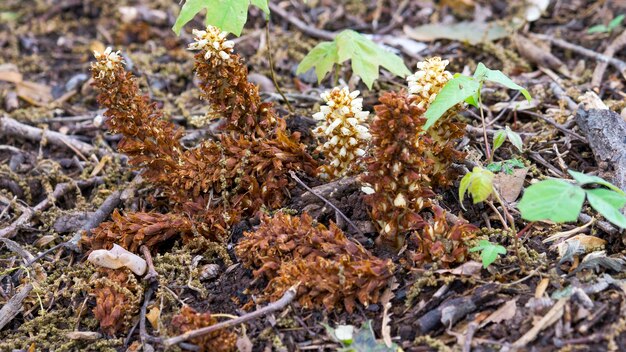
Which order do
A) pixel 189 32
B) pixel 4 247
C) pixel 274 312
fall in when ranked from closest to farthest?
pixel 274 312
pixel 4 247
pixel 189 32

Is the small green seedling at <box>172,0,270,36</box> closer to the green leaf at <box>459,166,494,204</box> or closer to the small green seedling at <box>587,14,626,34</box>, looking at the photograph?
the green leaf at <box>459,166,494,204</box>

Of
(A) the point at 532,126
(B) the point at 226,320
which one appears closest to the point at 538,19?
(A) the point at 532,126

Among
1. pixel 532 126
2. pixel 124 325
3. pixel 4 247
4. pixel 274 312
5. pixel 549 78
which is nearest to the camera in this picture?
pixel 274 312

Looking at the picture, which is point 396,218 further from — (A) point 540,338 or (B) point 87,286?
(B) point 87,286

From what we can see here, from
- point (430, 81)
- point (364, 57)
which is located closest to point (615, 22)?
point (364, 57)

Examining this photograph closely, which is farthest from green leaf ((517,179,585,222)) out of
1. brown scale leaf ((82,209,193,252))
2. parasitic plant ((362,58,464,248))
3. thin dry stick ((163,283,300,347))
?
brown scale leaf ((82,209,193,252))

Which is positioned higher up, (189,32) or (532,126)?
(532,126)
